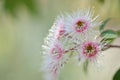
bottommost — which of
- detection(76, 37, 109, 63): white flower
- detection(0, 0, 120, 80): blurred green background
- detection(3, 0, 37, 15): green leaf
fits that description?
detection(76, 37, 109, 63): white flower

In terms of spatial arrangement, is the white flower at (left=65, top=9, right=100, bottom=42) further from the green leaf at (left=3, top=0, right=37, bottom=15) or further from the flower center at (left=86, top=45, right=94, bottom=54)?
the green leaf at (left=3, top=0, right=37, bottom=15)

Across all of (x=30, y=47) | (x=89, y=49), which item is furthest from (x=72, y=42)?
(x=30, y=47)

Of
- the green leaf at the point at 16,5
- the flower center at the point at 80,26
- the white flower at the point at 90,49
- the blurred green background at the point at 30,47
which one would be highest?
the blurred green background at the point at 30,47

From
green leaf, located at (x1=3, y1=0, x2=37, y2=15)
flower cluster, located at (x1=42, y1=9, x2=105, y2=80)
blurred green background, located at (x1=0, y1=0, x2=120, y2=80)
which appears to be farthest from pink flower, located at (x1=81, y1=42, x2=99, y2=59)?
blurred green background, located at (x1=0, y1=0, x2=120, y2=80)

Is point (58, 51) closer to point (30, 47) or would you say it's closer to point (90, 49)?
point (90, 49)

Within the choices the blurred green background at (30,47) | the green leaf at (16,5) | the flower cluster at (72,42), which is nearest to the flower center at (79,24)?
the flower cluster at (72,42)

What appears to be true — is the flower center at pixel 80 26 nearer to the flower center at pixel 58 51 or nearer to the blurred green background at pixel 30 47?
the flower center at pixel 58 51

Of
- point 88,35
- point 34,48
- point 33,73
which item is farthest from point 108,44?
point 34,48

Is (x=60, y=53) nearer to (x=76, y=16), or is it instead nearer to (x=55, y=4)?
(x=76, y=16)
